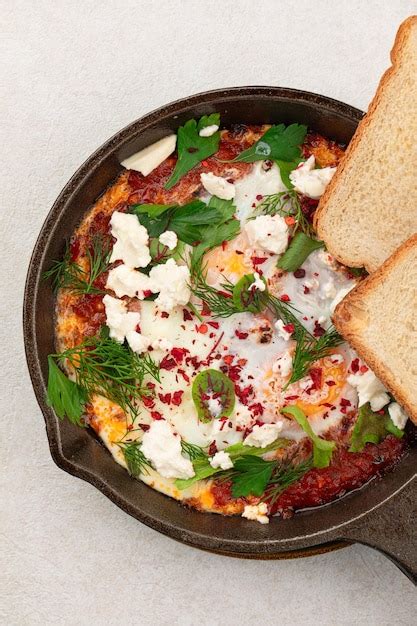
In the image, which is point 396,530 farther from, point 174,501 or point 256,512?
point 174,501

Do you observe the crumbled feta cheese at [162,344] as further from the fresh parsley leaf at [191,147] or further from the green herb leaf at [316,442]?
the fresh parsley leaf at [191,147]

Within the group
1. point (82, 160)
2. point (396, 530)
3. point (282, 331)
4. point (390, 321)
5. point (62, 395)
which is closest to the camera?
point (396, 530)

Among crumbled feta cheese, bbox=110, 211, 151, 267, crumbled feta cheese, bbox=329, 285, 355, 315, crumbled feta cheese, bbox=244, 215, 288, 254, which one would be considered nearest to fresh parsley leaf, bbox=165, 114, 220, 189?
crumbled feta cheese, bbox=110, 211, 151, 267

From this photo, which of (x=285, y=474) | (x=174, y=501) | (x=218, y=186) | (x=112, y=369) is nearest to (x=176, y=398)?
(x=112, y=369)

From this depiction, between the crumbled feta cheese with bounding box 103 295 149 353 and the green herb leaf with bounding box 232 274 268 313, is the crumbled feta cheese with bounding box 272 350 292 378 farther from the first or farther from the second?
the crumbled feta cheese with bounding box 103 295 149 353

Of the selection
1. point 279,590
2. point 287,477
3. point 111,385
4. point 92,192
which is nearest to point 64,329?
point 111,385

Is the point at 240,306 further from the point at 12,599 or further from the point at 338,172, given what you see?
the point at 12,599
